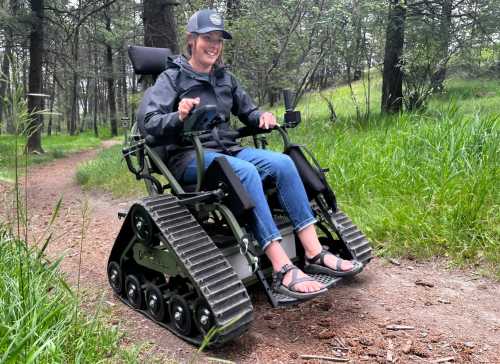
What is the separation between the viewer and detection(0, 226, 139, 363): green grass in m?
1.75

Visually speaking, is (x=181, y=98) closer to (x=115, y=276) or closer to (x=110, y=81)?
(x=115, y=276)

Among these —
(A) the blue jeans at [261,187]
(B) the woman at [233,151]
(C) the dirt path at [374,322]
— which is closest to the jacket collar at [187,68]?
(B) the woman at [233,151]

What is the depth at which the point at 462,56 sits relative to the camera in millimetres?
7160

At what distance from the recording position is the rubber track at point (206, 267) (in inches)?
92.7

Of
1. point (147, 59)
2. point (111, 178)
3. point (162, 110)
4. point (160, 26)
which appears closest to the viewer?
point (162, 110)

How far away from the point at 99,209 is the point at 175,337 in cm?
386

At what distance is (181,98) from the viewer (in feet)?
10.4

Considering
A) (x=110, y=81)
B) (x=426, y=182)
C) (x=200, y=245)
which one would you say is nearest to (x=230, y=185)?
(x=200, y=245)

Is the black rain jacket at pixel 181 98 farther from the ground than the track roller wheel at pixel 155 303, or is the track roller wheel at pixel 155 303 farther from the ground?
the black rain jacket at pixel 181 98

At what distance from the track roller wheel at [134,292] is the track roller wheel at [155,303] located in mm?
108

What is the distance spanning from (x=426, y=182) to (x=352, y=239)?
1.35m

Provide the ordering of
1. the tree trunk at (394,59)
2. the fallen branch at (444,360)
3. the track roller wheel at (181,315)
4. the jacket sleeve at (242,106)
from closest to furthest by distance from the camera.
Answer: the fallen branch at (444,360) < the track roller wheel at (181,315) < the jacket sleeve at (242,106) < the tree trunk at (394,59)

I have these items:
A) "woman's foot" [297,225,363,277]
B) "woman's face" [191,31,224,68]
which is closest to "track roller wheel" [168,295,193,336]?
"woman's foot" [297,225,363,277]

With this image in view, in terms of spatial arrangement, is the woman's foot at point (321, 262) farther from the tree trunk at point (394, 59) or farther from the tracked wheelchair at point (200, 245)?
the tree trunk at point (394, 59)
